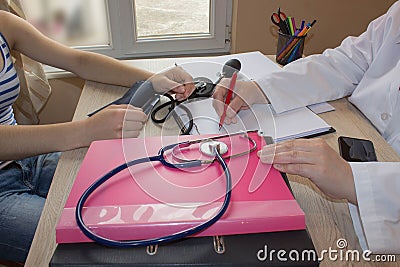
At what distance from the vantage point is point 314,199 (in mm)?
754

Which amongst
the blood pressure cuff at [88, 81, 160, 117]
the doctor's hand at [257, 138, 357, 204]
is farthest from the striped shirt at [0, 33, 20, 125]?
the doctor's hand at [257, 138, 357, 204]

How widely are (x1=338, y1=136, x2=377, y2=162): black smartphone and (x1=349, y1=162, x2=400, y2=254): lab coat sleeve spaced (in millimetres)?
104

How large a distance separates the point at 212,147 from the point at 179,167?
0.08m

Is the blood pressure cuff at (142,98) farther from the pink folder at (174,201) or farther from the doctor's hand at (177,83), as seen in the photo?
the pink folder at (174,201)

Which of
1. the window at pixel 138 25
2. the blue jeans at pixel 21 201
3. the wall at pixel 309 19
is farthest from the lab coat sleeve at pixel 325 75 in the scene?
the window at pixel 138 25

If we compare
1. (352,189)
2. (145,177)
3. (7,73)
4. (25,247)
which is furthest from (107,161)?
(7,73)

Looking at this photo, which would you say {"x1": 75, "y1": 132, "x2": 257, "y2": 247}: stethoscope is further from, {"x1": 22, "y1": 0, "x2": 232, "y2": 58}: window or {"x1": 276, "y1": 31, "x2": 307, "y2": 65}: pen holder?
{"x1": 22, "y1": 0, "x2": 232, "y2": 58}: window

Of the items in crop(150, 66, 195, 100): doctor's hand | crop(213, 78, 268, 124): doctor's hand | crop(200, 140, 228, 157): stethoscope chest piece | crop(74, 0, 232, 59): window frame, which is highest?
crop(200, 140, 228, 157): stethoscope chest piece

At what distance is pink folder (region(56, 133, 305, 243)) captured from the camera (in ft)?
1.95

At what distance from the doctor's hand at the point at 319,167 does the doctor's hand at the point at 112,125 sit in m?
0.28

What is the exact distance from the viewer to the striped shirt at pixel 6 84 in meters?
1.12

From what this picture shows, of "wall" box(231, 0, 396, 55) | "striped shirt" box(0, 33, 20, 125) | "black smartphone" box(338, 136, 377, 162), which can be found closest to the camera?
"black smartphone" box(338, 136, 377, 162)

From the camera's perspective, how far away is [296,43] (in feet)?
4.18

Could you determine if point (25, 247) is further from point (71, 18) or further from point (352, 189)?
point (71, 18)
